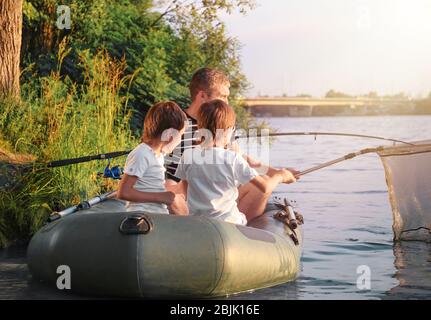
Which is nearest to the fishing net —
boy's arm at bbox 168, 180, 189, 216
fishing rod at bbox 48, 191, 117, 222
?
boy's arm at bbox 168, 180, 189, 216

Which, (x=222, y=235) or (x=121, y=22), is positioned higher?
(x=121, y=22)

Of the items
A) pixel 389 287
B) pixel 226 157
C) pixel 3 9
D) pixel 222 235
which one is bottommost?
pixel 389 287

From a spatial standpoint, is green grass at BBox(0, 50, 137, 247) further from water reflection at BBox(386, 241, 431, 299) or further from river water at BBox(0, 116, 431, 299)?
water reflection at BBox(386, 241, 431, 299)

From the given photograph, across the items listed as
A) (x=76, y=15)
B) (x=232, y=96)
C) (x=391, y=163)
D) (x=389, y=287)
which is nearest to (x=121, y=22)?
(x=76, y=15)

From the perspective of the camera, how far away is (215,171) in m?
6.92

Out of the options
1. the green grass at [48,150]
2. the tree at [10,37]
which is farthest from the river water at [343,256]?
the tree at [10,37]

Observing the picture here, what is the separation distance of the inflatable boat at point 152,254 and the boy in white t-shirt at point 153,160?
9.8 inches

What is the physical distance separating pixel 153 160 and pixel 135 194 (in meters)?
0.27

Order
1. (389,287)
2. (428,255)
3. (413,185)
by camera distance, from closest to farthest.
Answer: (389,287) → (428,255) → (413,185)

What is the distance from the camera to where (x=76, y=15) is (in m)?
15.6

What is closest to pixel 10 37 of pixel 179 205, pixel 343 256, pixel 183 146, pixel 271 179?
pixel 183 146

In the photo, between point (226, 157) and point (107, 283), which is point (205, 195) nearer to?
point (226, 157)

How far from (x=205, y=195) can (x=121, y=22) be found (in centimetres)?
949

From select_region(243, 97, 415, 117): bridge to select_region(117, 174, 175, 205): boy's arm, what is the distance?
1346cm
